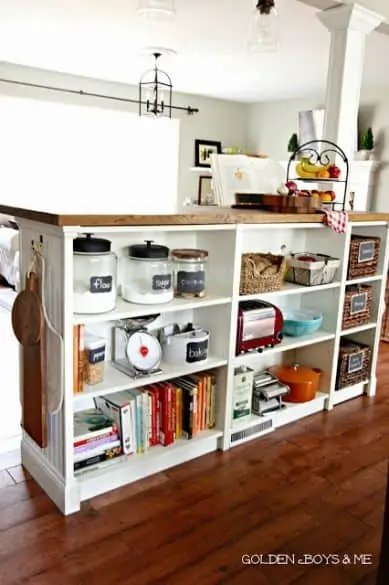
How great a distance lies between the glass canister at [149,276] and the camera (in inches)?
82.5

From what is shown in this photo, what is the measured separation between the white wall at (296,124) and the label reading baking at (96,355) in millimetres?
4460

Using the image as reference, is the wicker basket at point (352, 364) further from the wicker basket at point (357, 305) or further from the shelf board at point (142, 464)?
the shelf board at point (142, 464)

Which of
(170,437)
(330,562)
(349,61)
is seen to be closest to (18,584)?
(170,437)

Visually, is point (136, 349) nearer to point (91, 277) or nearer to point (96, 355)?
point (96, 355)

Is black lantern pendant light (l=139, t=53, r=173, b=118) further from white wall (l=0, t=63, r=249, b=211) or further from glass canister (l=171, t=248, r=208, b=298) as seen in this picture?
glass canister (l=171, t=248, r=208, b=298)

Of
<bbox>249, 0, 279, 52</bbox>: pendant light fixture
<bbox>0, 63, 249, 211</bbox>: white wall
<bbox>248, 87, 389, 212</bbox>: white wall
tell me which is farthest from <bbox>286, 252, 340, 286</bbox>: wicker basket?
<bbox>0, 63, 249, 211</bbox>: white wall

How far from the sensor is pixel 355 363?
307 cm

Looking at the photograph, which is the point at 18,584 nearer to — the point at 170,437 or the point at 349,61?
the point at 170,437

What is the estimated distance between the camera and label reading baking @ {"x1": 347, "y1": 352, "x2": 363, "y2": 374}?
3039 millimetres

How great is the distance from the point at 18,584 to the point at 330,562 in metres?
0.99

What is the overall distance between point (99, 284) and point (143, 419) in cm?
63

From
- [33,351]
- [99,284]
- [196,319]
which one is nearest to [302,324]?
[196,319]

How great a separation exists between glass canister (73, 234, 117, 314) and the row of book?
453 millimetres

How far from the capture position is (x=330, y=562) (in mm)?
1734
